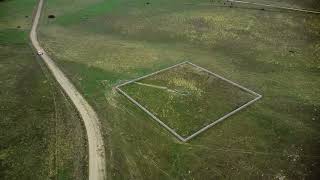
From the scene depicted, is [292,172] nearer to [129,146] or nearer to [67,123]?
[129,146]

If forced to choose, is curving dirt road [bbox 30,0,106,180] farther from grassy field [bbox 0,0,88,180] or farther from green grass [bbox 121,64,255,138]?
green grass [bbox 121,64,255,138]

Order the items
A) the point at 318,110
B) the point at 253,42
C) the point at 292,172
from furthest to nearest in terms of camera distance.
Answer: the point at 253,42, the point at 318,110, the point at 292,172

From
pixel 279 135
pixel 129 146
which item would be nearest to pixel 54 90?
pixel 129 146

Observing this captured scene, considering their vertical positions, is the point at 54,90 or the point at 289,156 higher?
the point at 54,90

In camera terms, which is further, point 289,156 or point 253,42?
point 253,42

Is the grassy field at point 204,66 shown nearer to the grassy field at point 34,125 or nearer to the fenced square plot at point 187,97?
the fenced square plot at point 187,97

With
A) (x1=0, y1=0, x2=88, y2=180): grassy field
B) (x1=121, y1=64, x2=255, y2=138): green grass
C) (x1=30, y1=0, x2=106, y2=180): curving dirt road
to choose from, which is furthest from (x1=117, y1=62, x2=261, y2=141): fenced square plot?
(x1=0, y1=0, x2=88, y2=180): grassy field

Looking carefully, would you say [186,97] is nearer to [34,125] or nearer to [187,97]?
[187,97]
